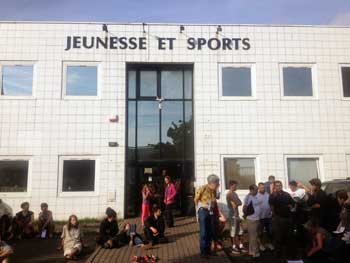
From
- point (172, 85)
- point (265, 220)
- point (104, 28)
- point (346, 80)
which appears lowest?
point (265, 220)

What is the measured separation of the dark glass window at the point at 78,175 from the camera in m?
15.3

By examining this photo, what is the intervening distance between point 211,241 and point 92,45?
9.60 m

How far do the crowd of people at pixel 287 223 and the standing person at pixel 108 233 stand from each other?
265cm

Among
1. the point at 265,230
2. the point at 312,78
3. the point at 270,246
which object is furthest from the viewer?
the point at 312,78

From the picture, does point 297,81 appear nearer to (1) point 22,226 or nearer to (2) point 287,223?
(2) point 287,223

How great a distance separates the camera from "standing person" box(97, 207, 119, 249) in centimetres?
1082

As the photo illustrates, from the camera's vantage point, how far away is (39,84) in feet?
51.4

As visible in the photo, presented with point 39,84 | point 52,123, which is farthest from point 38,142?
point 39,84

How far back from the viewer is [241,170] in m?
15.7

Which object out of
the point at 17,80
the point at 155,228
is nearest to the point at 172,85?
the point at 17,80

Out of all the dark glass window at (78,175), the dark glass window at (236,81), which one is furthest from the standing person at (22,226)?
the dark glass window at (236,81)

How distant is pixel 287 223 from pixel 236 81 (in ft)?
26.9

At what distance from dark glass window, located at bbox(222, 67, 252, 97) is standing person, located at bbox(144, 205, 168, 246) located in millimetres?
6475

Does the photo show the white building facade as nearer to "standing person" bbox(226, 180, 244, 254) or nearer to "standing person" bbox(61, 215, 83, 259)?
"standing person" bbox(61, 215, 83, 259)
